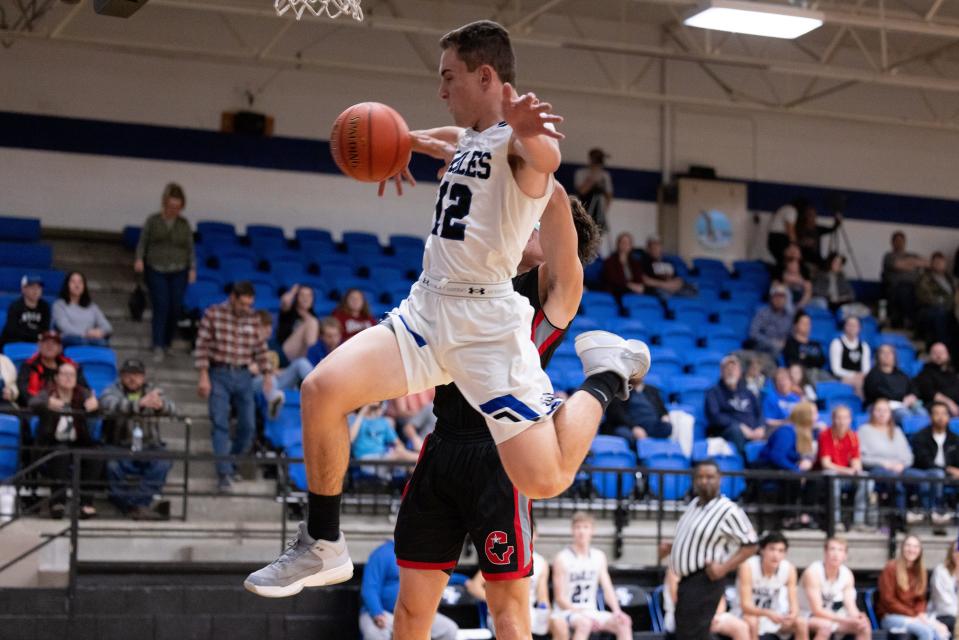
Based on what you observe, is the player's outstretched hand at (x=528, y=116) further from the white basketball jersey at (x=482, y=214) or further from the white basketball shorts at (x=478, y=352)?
the white basketball shorts at (x=478, y=352)

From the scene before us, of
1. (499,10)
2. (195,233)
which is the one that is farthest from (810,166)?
(195,233)

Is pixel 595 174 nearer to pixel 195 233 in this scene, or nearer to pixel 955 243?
pixel 195 233

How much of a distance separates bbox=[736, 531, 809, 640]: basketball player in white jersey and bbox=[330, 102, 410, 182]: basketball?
6390mm

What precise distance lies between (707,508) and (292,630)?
3120mm

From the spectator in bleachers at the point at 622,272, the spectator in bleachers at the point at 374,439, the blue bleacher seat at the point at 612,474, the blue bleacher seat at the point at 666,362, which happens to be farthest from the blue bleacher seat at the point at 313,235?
the blue bleacher seat at the point at 612,474

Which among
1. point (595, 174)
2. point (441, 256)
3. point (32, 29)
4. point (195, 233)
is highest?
point (32, 29)

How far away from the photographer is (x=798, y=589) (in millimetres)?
10781

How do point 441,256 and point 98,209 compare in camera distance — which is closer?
point 441,256

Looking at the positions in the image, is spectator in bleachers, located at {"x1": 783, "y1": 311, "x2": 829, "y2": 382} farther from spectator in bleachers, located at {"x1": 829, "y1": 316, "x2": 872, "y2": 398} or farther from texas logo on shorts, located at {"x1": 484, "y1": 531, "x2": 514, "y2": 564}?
texas logo on shorts, located at {"x1": 484, "y1": 531, "x2": 514, "y2": 564}

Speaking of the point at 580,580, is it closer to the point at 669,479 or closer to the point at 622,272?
the point at 669,479

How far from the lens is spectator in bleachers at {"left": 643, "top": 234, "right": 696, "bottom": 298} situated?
51.3ft

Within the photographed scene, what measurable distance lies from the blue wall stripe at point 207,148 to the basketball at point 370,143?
11.4m

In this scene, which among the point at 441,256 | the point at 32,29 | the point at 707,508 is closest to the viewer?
the point at 441,256

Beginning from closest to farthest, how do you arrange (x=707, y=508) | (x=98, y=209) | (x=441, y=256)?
(x=441, y=256)
(x=707, y=508)
(x=98, y=209)
